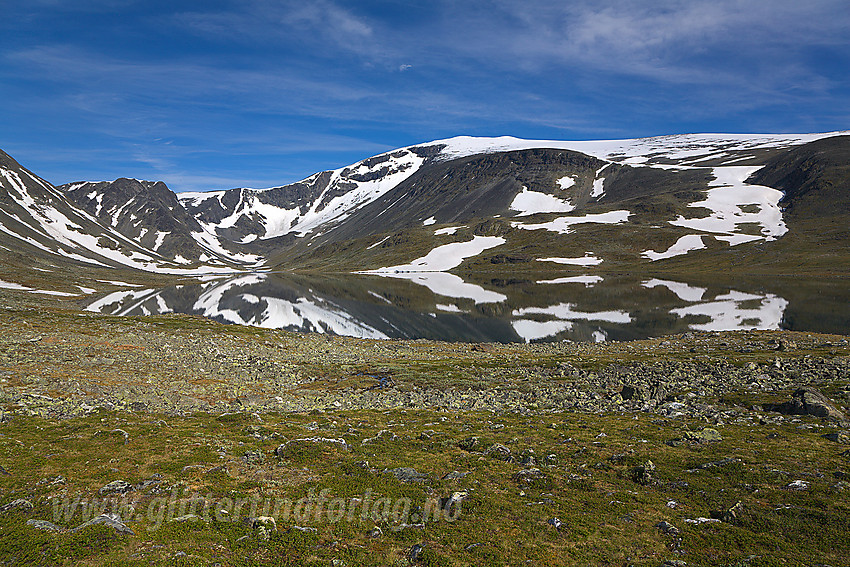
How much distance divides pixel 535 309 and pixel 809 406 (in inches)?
2879

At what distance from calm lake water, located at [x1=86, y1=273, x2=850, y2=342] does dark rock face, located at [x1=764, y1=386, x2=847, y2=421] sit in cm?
3953

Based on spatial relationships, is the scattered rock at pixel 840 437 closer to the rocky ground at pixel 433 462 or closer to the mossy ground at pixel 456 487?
the rocky ground at pixel 433 462

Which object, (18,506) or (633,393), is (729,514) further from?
(18,506)

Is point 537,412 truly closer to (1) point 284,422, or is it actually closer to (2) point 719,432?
(2) point 719,432

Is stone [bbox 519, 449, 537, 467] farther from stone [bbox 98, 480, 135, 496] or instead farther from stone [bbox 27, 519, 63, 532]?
stone [bbox 27, 519, 63, 532]

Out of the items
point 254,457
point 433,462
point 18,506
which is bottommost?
point 433,462

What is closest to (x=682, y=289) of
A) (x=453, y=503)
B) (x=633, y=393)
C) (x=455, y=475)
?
(x=633, y=393)

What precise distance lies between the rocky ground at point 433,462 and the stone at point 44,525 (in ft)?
0.20

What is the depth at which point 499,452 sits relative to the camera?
18031mm

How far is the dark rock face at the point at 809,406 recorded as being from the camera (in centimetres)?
2114

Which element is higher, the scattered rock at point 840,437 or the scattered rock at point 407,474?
the scattered rock at point 407,474

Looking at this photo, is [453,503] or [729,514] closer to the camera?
[729,514]

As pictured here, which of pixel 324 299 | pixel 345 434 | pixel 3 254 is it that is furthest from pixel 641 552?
pixel 3 254

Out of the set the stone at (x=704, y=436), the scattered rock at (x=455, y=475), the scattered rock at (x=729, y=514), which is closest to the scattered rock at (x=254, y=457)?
the scattered rock at (x=455, y=475)
